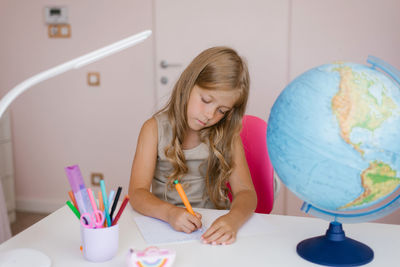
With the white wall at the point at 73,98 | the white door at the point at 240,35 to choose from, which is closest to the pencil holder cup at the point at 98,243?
the white door at the point at 240,35

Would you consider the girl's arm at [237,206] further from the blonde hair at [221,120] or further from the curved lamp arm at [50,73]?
the curved lamp arm at [50,73]

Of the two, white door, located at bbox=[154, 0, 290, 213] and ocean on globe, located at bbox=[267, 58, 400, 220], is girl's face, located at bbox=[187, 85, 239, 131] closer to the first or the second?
ocean on globe, located at bbox=[267, 58, 400, 220]

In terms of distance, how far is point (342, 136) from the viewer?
80cm

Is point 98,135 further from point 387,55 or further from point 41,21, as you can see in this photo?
point 387,55

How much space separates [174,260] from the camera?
882 millimetres

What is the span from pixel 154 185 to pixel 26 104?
206 centimetres

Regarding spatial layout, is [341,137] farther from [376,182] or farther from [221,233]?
[221,233]

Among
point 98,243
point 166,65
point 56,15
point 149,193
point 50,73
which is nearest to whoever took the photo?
point 50,73

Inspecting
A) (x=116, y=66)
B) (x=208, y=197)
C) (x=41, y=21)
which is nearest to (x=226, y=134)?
(x=208, y=197)

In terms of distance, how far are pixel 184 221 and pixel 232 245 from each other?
14 centimetres

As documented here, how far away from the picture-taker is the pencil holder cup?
0.88 metres

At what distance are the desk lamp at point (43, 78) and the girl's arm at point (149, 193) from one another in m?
0.33

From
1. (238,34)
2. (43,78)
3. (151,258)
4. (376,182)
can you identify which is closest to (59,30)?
(238,34)

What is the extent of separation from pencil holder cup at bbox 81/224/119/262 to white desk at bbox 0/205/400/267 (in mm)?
14
